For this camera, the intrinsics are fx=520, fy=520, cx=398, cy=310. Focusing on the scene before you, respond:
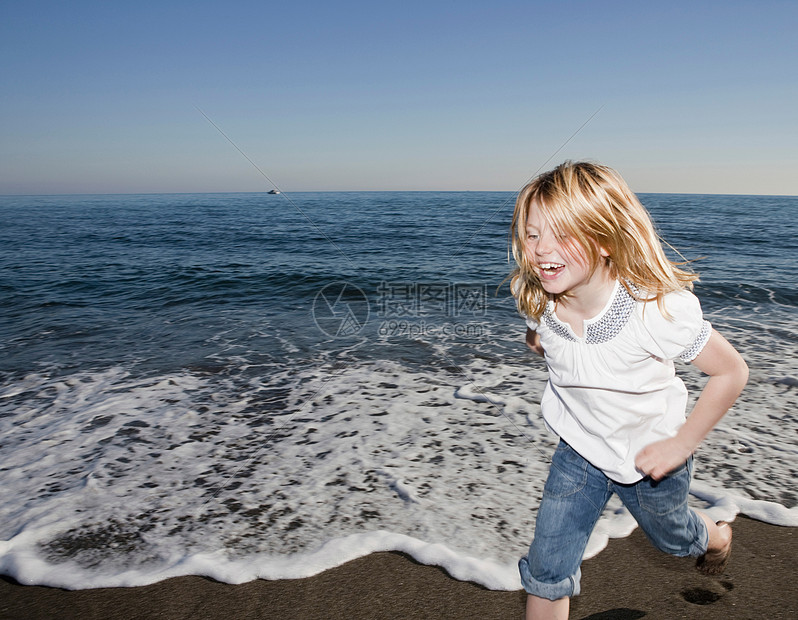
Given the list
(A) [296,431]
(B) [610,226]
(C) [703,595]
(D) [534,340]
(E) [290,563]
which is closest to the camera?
(B) [610,226]

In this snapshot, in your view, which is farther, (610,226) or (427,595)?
(427,595)

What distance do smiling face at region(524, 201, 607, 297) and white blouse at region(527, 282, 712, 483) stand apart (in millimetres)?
104

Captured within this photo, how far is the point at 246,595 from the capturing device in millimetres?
2443

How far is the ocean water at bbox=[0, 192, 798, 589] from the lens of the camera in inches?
112

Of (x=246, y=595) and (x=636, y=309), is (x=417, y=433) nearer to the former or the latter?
(x=246, y=595)

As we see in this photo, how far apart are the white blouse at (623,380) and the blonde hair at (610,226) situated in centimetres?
6

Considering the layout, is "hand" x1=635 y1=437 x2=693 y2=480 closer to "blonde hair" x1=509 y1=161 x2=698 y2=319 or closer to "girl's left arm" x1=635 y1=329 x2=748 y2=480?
"girl's left arm" x1=635 y1=329 x2=748 y2=480

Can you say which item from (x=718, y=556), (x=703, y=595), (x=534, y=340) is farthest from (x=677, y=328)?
(x=703, y=595)

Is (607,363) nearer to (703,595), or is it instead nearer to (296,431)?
(703,595)

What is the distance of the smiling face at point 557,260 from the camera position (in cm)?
179

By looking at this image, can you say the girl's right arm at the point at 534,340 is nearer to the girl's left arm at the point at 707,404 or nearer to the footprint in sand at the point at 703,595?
the girl's left arm at the point at 707,404

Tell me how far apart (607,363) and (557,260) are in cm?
40

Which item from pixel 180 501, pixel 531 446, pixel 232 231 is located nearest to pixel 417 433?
pixel 531 446

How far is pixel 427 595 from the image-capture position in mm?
2402
